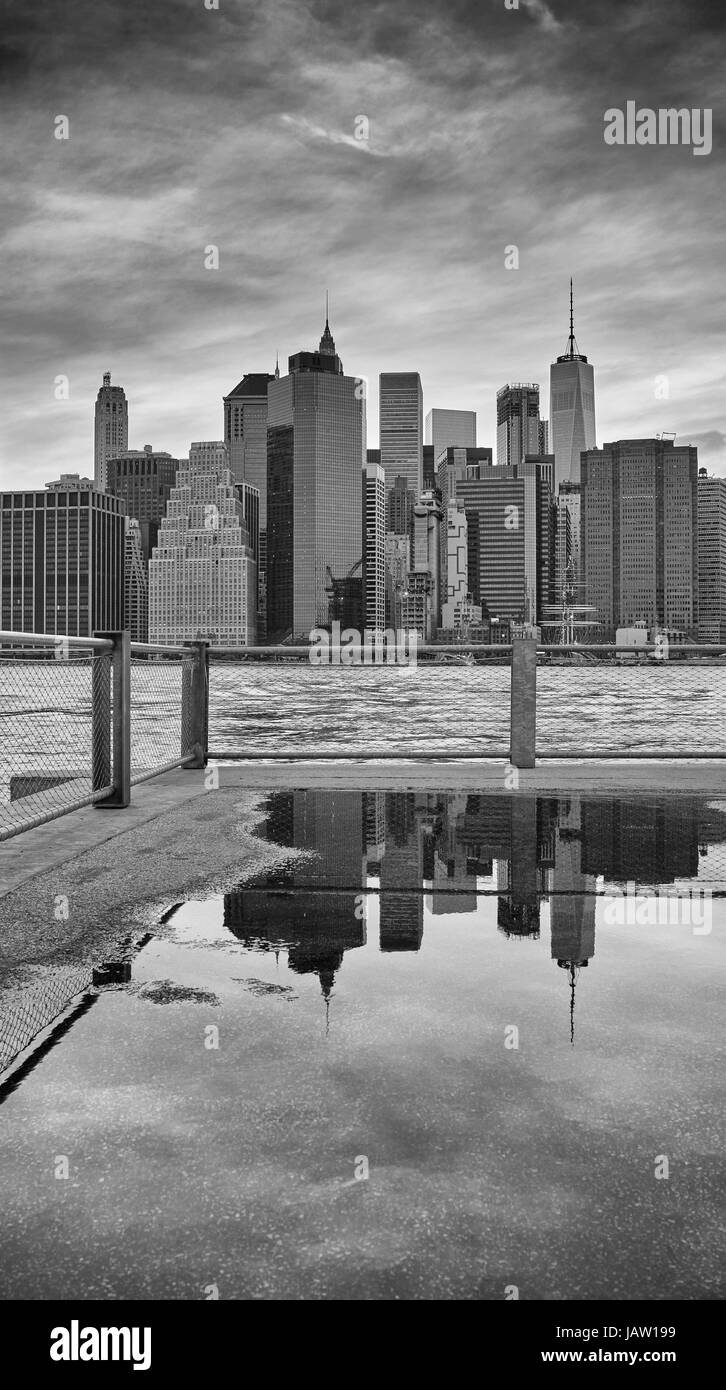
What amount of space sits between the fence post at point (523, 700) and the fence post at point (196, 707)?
3.33 m

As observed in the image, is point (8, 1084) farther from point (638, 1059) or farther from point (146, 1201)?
point (638, 1059)

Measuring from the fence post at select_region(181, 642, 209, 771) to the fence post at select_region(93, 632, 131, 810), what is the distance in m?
2.47

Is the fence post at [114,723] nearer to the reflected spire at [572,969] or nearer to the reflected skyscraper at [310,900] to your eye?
the reflected skyscraper at [310,900]

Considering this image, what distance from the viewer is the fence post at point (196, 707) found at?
10.6 m

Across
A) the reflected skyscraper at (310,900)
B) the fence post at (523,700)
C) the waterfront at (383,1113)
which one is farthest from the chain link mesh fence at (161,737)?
the waterfront at (383,1113)

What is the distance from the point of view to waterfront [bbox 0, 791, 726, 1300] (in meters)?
1.95

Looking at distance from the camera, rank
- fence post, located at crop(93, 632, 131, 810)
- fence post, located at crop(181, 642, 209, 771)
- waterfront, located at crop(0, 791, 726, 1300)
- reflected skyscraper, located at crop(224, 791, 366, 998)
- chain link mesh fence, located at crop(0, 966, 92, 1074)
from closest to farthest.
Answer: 1. waterfront, located at crop(0, 791, 726, 1300)
2. chain link mesh fence, located at crop(0, 966, 92, 1074)
3. reflected skyscraper, located at crop(224, 791, 366, 998)
4. fence post, located at crop(93, 632, 131, 810)
5. fence post, located at crop(181, 642, 209, 771)

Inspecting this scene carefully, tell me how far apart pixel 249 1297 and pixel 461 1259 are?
1.40 feet

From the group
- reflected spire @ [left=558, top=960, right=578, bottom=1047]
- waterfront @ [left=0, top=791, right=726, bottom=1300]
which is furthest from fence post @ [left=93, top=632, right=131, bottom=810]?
reflected spire @ [left=558, top=960, right=578, bottom=1047]

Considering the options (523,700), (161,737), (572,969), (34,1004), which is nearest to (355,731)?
(161,737)

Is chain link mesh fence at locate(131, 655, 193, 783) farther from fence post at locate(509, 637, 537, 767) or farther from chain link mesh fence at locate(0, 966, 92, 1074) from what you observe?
chain link mesh fence at locate(0, 966, 92, 1074)

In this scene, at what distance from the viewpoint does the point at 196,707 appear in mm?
10648

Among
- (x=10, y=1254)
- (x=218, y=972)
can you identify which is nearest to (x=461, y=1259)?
(x=10, y=1254)

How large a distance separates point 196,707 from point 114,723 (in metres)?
2.74
